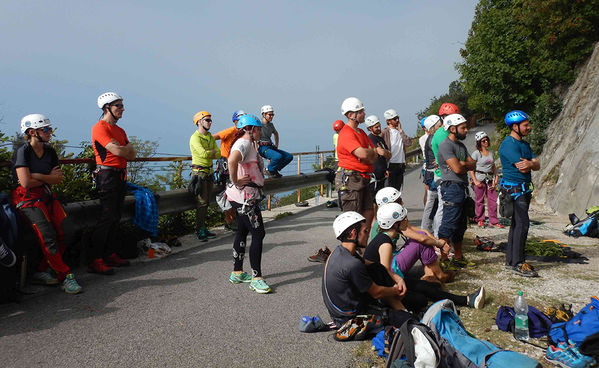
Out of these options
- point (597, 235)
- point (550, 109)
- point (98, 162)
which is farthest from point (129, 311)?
point (550, 109)

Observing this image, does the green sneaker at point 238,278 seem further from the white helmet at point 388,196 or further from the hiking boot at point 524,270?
the hiking boot at point 524,270

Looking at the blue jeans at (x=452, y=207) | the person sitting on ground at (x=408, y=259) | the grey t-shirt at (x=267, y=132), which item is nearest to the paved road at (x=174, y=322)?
the person sitting on ground at (x=408, y=259)

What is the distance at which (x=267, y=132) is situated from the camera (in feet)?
31.3

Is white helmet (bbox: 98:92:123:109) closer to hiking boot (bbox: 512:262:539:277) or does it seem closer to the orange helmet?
the orange helmet

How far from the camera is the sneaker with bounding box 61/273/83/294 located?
189 inches

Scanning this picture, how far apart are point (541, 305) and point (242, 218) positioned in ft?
11.0

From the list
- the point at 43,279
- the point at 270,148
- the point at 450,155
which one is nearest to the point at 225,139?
the point at 270,148

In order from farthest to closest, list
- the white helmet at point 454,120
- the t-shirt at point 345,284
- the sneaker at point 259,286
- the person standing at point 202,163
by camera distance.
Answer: the person standing at point 202,163, the white helmet at point 454,120, the sneaker at point 259,286, the t-shirt at point 345,284

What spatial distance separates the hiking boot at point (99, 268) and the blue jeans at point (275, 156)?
188 inches

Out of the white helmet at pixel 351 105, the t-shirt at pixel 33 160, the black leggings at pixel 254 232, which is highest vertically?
the white helmet at pixel 351 105

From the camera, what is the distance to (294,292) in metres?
4.99

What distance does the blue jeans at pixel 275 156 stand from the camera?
32.0 feet

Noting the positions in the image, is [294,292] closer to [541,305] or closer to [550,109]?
[541,305]

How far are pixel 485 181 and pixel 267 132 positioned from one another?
4677mm
